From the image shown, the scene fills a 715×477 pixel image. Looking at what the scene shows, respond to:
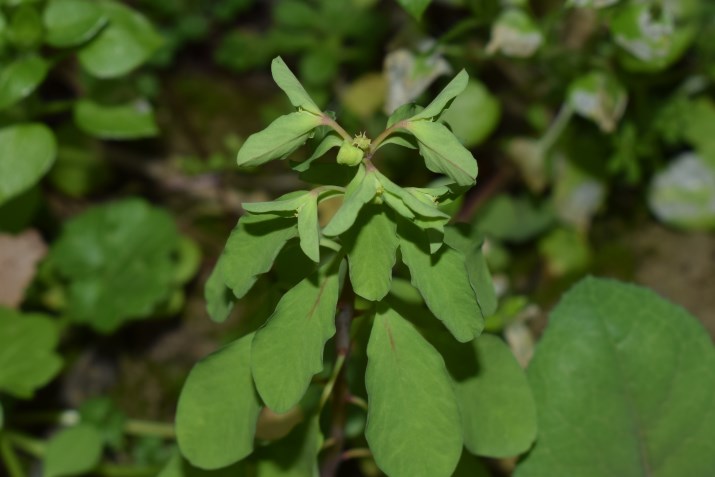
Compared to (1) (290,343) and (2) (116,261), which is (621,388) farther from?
(2) (116,261)

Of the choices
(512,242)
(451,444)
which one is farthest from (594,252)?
(451,444)

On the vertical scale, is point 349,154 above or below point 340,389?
above

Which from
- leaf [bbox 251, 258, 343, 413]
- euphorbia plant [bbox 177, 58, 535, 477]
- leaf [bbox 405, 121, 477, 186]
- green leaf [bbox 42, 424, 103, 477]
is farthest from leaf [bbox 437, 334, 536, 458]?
green leaf [bbox 42, 424, 103, 477]

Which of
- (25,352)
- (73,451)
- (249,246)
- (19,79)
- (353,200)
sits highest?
(353,200)

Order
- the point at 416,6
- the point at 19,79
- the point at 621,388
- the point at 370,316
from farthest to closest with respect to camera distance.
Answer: the point at 19,79, the point at 416,6, the point at 621,388, the point at 370,316

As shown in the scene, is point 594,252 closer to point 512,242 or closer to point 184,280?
point 512,242

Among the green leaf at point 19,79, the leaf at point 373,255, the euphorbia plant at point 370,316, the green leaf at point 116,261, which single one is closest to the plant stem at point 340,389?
the euphorbia plant at point 370,316

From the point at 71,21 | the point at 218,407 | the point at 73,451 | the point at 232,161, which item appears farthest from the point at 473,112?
the point at 73,451
